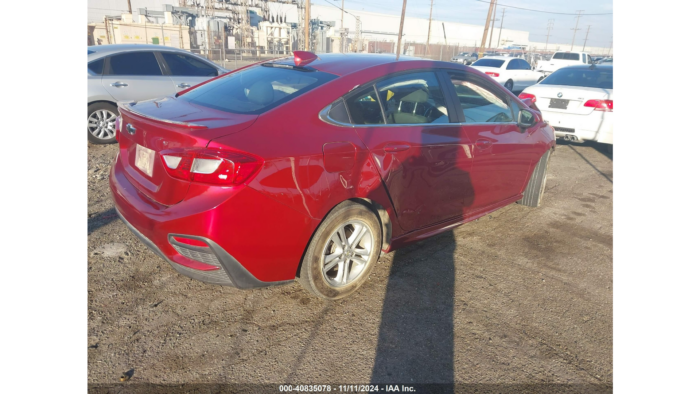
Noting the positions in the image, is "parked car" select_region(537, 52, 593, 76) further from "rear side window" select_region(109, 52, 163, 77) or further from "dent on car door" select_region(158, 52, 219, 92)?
"rear side window" select_region(109, 52, 163, 77)

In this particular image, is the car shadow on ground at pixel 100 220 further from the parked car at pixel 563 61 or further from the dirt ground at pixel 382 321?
the parked car at pixel 563 61

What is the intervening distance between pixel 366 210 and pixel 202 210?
3.64ft

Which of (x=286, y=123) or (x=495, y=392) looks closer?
(x=495, y=392)

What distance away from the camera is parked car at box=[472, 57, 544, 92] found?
18.0 meters

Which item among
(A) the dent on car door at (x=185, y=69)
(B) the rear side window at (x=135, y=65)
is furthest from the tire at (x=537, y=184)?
(B) the rear side window at (x=135, y=65)

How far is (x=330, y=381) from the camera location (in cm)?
240

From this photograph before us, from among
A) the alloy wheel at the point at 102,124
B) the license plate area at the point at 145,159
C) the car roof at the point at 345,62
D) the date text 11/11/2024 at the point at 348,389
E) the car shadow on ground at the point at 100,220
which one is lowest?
the date text 11/11/2024 at the point at 348,389

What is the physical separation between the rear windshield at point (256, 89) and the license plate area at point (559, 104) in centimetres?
641

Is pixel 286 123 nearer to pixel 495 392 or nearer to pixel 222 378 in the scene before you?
pixel 222 378

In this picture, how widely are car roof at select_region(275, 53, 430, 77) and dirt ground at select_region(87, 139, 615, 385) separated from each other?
Answer: 62.7 inches

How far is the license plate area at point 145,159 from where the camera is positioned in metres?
2.64

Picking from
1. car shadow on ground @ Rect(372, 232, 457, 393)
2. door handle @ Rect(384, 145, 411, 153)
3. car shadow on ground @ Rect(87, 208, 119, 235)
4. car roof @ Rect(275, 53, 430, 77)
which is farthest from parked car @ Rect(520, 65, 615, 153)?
car shadow on ground @ Rect(87, 208, 119, 235)
